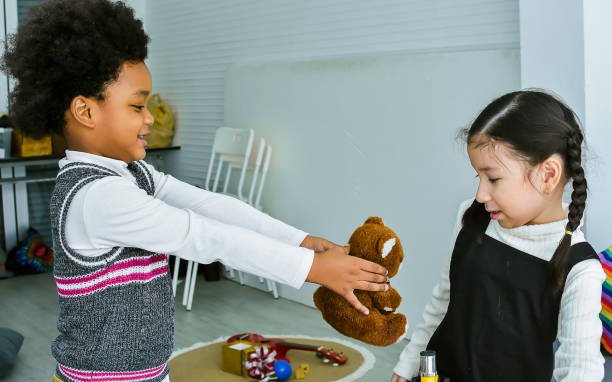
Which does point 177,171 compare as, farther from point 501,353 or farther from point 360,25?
point 501,353

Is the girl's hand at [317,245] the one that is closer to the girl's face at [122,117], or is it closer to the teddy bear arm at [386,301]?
the teddy bear arm at [386,301]

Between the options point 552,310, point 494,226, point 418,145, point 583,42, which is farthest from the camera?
point 418,145

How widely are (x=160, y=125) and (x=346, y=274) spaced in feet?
12.9

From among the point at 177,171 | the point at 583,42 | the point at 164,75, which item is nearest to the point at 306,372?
the point at 583,42

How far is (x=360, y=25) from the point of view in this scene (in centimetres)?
357

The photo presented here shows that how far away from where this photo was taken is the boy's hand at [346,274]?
1.26 metres

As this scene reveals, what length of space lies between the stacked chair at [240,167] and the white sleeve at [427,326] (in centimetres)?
252

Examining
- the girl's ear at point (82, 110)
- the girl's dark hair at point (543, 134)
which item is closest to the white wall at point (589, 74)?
the girl's dark hair at point (543, 134)

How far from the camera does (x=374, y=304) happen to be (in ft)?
4.46

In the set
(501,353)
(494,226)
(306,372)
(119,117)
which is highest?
(119,117)

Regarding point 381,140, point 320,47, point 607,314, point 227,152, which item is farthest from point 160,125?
point 607,314

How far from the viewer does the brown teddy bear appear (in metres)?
1.34

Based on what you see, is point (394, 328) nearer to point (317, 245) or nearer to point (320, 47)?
point (317, 245)

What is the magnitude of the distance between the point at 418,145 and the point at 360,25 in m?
0.69
